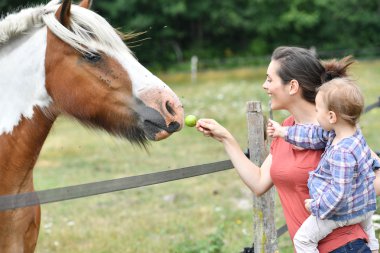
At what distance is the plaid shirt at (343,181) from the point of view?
255 cm

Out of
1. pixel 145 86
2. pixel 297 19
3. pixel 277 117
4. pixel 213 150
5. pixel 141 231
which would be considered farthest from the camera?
pixel 297 19

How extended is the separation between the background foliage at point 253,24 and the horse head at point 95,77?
102 feet

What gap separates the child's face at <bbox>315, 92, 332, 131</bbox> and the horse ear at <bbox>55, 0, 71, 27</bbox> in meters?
1.24

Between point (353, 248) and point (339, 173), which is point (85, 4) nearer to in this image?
point (339, 173)

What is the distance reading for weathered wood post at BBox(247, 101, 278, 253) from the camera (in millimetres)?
3662

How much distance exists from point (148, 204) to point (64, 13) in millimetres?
5140

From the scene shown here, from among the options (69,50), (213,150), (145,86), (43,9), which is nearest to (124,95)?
(145,86)

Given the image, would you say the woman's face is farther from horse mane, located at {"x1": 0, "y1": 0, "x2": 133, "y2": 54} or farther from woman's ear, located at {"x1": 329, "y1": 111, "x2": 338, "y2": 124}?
horse mane, located at {"x1": 0, "y1": 0, "x2": 133, "y2": 54}

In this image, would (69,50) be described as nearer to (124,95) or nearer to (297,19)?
(124,95)

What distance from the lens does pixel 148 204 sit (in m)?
7.71

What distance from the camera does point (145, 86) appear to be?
9.26ft

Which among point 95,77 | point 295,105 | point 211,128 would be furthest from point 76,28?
point 295,105

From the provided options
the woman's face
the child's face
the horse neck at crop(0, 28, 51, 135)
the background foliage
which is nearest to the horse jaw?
the horse neck at crop(0, 28, 51, 135)

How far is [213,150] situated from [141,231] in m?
5.24
